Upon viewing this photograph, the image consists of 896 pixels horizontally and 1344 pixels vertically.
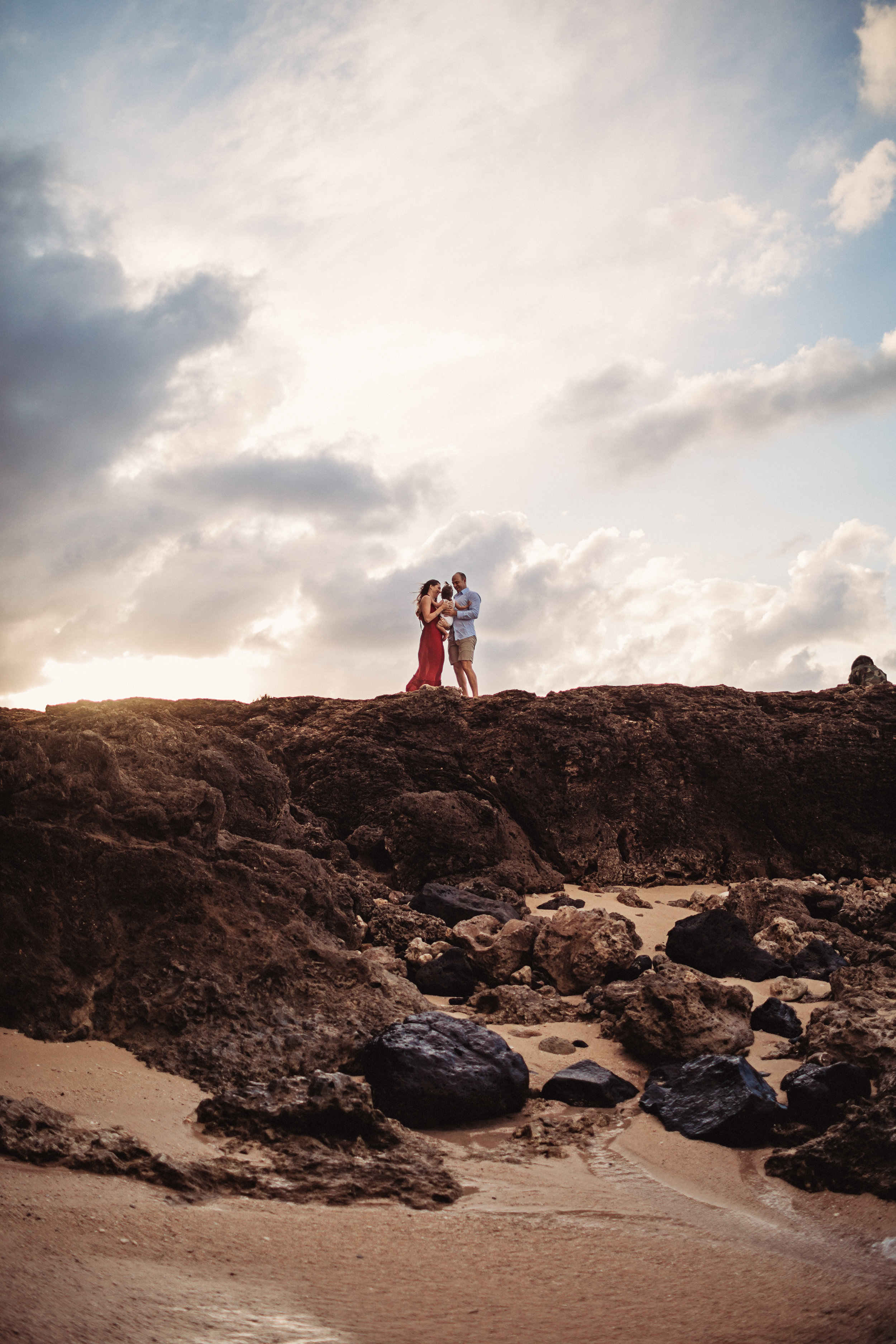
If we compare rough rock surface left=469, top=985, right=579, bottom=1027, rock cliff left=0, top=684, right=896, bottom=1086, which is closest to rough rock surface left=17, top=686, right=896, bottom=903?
rock cliff left=0, top=684, right=896, bottom=1086

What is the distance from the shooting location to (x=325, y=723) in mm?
10750

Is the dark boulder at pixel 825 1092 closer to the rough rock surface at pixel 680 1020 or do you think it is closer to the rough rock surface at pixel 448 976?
the rough rock surface at pixel 680 1020

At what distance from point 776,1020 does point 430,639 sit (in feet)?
27.3

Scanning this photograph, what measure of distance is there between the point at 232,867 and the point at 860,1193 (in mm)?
3356

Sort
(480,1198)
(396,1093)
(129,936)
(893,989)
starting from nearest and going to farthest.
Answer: (480,1198) → (396,1093) → (129,936) → (893,989)

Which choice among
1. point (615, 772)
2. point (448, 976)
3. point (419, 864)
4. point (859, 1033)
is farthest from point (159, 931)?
point (615, 772)

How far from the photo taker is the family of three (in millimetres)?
12680

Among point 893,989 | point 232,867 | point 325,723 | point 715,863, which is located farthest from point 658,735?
point 232,867

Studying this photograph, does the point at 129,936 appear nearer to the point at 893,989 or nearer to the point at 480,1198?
the point at 480,1198

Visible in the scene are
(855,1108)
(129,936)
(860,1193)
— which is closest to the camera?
(860,1193)

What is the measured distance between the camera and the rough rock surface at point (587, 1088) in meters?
4.17

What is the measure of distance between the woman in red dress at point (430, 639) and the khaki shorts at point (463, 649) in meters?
0.24

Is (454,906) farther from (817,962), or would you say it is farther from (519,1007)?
(817,962)

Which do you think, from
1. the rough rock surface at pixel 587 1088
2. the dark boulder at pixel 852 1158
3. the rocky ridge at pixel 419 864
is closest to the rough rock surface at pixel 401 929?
the rocky ridge at pixel 419 864
